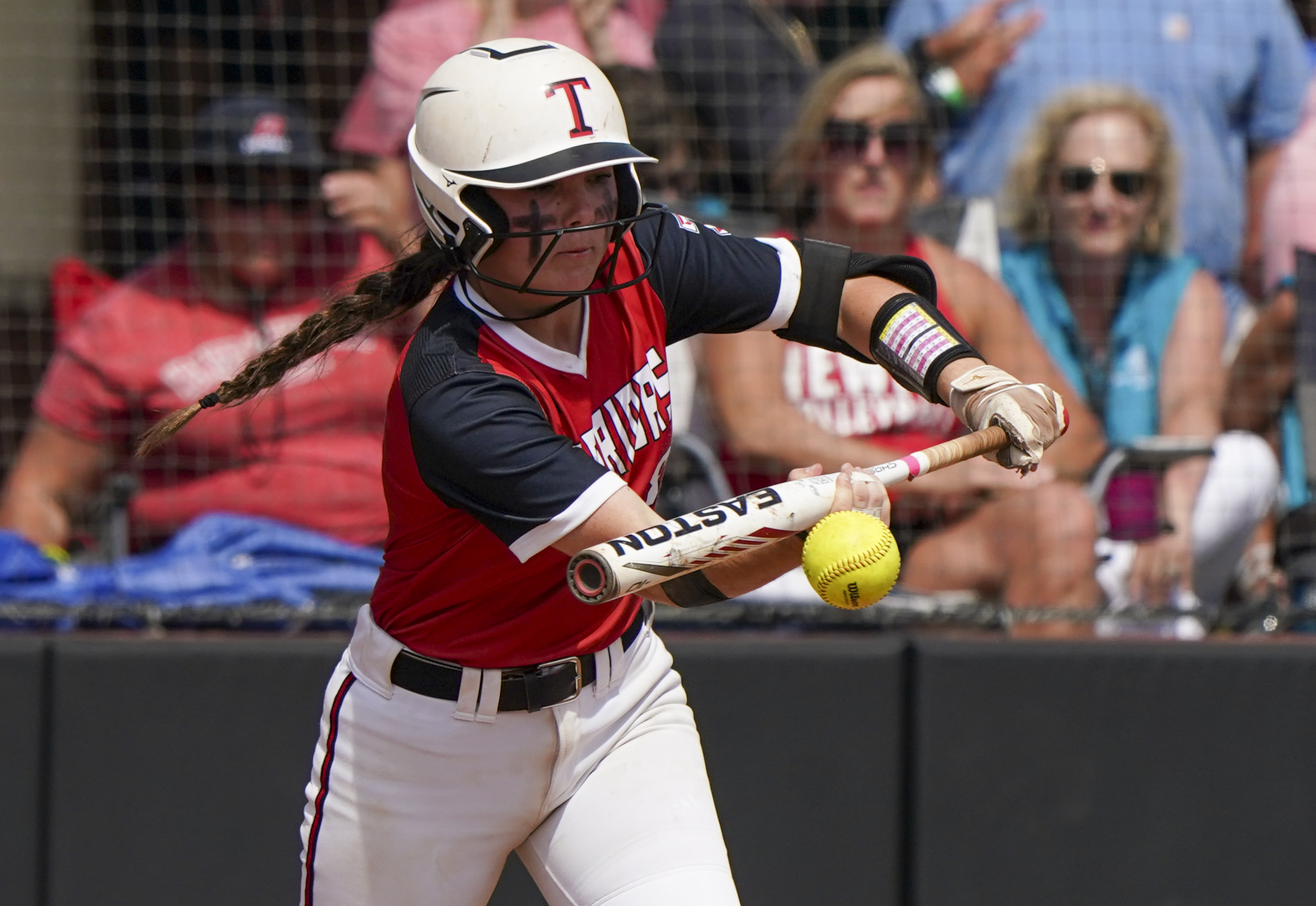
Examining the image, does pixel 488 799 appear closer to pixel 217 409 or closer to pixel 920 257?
pixel 217 409

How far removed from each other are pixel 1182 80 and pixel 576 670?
11.1 ft

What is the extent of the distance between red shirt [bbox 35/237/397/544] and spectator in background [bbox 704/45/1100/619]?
1.01 meters

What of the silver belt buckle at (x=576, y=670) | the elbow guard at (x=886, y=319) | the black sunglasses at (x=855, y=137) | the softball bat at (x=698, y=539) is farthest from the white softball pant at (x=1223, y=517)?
the softball bat at (x=698, y=539)

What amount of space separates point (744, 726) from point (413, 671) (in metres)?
1.42

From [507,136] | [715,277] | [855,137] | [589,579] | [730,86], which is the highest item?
[730,86]

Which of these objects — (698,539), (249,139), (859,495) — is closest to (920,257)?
(249,139)

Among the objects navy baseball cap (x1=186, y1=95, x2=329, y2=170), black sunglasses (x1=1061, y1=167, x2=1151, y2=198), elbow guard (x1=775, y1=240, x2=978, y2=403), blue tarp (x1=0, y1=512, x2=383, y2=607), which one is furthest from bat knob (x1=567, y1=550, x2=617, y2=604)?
black sunglasses (x1=1061, y1=167, x2=1151, y2=198)

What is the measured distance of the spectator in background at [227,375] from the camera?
4.32 m

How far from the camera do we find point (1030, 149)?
4.71 metres

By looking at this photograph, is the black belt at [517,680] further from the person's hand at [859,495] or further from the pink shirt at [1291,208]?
the pink shirt at [1291,208]

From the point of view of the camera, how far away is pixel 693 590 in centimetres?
248

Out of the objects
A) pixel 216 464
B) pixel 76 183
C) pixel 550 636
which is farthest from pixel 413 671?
pixel 76 183

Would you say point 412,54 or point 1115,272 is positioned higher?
point 412,54

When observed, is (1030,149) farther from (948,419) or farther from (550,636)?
(550,636)
